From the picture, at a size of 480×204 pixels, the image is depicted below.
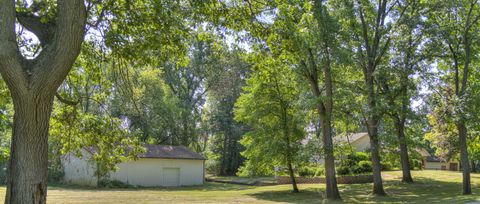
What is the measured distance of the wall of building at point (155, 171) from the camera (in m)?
34.8

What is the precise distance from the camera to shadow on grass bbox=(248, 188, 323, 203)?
22.8m

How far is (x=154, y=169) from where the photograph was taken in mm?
36656

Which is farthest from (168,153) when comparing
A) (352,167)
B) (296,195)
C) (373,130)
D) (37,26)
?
(37,26)

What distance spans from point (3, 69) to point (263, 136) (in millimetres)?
21391

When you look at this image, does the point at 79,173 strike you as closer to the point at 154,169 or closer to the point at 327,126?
the point at 154,169

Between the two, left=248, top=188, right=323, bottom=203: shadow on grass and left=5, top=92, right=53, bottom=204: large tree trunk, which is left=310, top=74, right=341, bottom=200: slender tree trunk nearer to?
left=248, top=188, right=323, bottom=203: shadow on grass

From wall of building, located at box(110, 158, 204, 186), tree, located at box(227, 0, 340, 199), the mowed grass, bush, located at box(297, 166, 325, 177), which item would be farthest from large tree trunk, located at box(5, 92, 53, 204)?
bush, located at box(297, 166, 325, 177)

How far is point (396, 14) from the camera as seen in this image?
960 inches

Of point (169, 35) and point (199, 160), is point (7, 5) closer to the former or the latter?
point (169, 35)

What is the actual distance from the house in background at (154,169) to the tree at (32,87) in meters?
28.1

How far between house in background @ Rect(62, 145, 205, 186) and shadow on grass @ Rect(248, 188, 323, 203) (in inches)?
473

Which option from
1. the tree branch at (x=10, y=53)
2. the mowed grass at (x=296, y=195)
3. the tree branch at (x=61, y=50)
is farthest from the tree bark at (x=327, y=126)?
the tree branch at (x=10, y=53)

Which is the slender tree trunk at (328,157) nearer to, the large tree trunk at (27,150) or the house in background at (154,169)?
the house in background at (154,169)

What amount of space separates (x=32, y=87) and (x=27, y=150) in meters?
0.82
